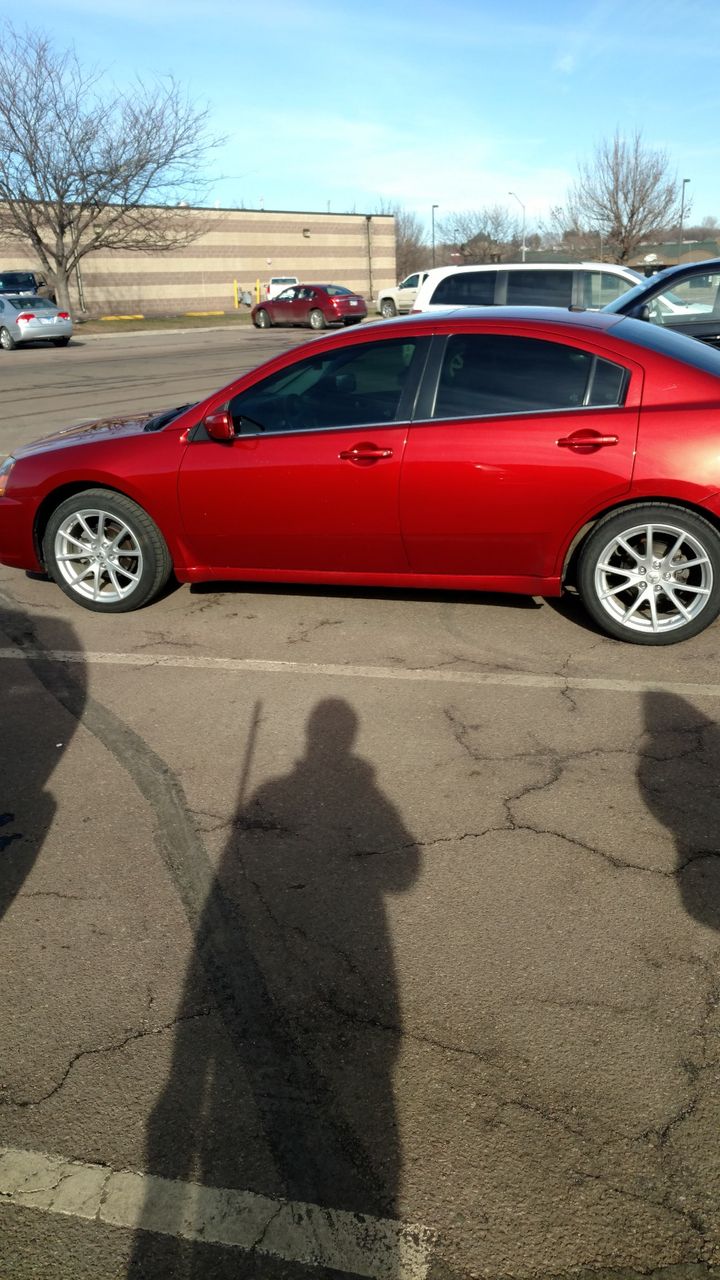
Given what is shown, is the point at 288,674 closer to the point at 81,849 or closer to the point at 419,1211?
the point at 81,849

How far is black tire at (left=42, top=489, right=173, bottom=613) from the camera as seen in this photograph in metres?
5.65

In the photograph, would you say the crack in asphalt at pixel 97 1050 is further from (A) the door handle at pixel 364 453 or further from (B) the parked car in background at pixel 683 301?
(B) the parked car in background at pixel 683 301

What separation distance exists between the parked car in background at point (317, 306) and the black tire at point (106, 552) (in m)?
30.9

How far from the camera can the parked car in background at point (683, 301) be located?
34.3 ft

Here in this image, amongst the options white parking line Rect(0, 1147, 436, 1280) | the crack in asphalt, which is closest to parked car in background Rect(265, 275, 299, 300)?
the crack in asphalt

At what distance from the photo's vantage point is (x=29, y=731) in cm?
439

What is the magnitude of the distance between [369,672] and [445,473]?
1.10 meters

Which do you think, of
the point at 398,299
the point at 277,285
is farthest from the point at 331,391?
the point at 277,285

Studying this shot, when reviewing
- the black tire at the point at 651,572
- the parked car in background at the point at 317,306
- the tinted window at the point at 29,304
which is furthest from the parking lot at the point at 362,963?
the parked car in background at the point at 317,306

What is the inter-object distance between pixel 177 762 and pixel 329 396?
2348mm

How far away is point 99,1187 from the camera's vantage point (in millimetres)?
2217

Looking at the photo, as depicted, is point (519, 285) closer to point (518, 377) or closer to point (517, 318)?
point (517, 318)

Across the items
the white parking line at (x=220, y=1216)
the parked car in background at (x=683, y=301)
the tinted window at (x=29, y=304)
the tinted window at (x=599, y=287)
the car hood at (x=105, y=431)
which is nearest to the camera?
the white parking line at (x=220, y=1216)

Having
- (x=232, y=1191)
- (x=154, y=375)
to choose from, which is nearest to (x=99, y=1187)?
(x=232, y=1191)
